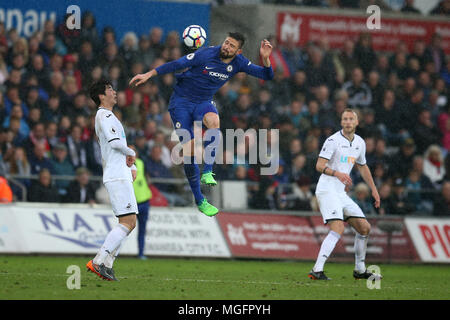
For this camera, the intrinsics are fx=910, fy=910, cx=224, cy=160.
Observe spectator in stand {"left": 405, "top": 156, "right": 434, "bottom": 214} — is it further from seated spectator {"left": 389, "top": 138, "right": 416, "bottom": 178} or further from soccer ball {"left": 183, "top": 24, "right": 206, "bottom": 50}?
soccer ball {"left": 183, "top": 24, "right": 206, "bottom": 50}

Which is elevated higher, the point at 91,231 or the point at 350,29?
the point at 350,29

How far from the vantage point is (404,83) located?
2470 cm

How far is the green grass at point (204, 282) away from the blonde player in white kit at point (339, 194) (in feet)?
1.40

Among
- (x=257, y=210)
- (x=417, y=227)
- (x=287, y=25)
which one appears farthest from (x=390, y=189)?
(x=287, y=25)

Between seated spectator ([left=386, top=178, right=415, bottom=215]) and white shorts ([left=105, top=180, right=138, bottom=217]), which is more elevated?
white shorts ([left=105, top=180, right=138, bottom=217])

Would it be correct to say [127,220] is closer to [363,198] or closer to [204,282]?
[204,282]

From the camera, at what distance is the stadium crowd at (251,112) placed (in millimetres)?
19453

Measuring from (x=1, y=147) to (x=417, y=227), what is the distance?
9.50 m

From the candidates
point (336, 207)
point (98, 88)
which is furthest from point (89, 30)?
point (336, 207)

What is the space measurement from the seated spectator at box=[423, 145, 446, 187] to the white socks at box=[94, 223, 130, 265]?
12.2 m

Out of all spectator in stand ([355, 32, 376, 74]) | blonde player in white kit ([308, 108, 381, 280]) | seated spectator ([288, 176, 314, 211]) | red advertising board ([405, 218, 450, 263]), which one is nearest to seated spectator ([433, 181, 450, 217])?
red advertising board ([405, 218, 450, 263])

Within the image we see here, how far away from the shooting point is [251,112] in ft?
71.2

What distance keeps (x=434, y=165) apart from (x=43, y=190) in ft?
32.6

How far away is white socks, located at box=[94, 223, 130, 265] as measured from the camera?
40.4 feet
